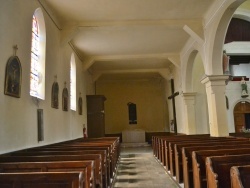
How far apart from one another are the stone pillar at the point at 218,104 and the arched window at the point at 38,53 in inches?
191

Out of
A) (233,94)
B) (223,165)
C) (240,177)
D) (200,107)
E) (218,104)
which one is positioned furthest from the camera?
(233,94)

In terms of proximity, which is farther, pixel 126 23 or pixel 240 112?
pixel 240 112

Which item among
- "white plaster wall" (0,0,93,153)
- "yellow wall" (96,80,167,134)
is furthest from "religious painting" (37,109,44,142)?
"yellow wall" (96,80,167,134)

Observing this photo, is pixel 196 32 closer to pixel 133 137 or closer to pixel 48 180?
pixel 48 180

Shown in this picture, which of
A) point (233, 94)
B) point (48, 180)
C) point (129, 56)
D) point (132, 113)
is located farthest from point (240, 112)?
point (48, 180)

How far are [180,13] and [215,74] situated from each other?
2.15 metres

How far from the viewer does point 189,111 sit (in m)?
11.4

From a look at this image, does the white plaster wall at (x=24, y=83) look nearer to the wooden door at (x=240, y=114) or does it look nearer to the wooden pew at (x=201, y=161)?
the wooden pew at (x=201, y=161)

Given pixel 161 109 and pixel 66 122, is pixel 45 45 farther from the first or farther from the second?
pixel 161 109

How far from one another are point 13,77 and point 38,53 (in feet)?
6.84

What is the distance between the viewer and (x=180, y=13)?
7.46m

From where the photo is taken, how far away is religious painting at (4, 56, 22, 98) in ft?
13.3

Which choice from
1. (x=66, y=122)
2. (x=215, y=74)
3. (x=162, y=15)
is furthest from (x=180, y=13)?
(x=66, y=122)

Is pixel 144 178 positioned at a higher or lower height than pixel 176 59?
lower
